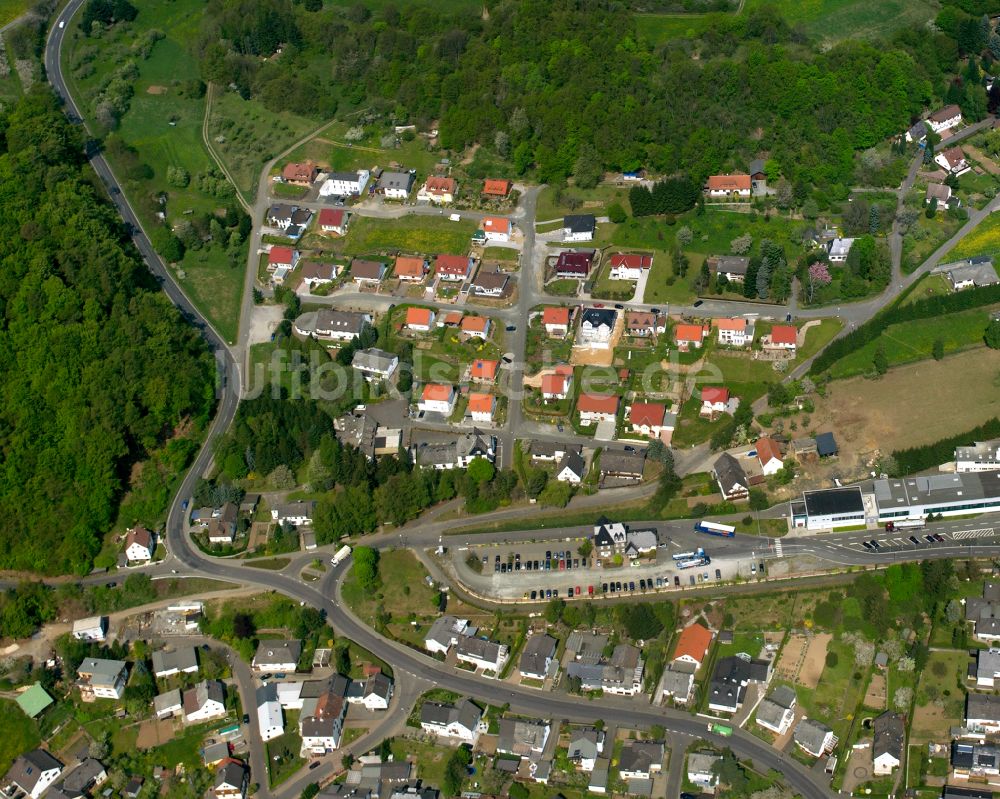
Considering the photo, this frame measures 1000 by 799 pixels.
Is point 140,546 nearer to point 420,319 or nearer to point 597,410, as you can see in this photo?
point 420,319

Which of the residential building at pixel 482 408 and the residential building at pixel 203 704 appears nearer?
the residential building at pixel 203 704

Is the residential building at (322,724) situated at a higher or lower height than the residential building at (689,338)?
lower

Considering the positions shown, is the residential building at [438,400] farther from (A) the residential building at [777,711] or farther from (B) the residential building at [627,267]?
(A) the residential building at [777,711]

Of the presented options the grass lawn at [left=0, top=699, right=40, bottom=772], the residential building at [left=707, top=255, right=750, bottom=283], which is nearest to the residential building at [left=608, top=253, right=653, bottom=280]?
the residential building at [left=707, top=255, right=750, bottom=283]

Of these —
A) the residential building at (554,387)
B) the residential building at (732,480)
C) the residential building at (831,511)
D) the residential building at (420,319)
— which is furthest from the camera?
the residential building at (420,319)

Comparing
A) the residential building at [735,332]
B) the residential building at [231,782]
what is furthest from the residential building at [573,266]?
the residential building at [231,782]

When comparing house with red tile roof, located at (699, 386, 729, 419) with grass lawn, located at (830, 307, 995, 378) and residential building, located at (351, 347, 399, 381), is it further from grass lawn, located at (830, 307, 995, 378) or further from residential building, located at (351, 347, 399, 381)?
residential building, located at (351, 347, 399, 381)
